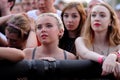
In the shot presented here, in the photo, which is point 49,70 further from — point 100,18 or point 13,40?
point 100,18

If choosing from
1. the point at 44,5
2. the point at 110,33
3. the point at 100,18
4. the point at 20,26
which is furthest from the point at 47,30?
the point at 44,5

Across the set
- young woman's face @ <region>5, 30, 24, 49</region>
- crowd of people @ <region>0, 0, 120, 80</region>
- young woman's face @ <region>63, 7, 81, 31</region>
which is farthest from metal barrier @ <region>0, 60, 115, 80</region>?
young woman's face @ <region>63, 7, 81, 31</region>

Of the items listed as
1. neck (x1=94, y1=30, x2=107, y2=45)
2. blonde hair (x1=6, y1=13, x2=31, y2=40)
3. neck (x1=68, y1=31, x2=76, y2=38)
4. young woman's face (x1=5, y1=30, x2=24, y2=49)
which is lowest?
neck (x1=68, y1=31, x2=76, y2=38)

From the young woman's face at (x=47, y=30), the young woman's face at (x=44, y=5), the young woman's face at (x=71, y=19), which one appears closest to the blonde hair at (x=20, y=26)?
the young woman's face at (x=47, y=30)

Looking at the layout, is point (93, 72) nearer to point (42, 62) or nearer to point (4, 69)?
point (42, 62)

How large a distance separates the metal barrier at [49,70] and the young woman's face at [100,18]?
768mm

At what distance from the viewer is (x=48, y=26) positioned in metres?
3.20

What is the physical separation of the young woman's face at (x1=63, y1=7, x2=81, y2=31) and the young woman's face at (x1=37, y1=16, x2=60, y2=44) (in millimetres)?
680

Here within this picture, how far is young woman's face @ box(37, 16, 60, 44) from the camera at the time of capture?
3.12 metres

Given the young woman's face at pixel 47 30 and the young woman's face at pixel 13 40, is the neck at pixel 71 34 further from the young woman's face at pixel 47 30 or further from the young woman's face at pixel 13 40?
the young woman's face at pixel 13 40

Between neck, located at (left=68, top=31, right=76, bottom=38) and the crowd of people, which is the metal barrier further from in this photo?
neck, located at (left=68, top=31, right=76, bottom=38)

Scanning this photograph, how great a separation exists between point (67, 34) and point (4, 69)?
180 cm

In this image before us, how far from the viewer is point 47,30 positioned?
10.4 ft

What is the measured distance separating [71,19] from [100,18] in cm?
65
